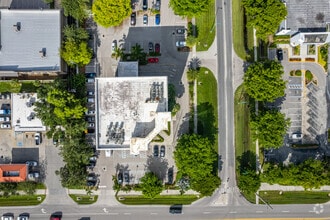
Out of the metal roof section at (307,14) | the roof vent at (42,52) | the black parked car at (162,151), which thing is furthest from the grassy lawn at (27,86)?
the metal roof section at (307,14)

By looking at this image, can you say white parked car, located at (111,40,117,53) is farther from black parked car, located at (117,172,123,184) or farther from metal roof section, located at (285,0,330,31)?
metal roof section, located at (285,0,330,31)

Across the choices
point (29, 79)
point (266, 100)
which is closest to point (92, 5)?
point (29, 79)

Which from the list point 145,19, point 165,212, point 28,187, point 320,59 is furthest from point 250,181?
point 28,187

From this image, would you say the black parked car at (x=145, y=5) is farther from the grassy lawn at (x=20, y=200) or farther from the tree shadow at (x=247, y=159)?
the grassy lawn at (x=20, y=200)

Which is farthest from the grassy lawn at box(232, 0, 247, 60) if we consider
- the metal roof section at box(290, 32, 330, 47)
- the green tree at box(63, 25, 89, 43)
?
the green tree at box(63, 25, 89, 43)

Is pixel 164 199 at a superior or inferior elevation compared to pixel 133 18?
inferior

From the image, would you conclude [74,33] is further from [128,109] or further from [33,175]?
[33,175]
